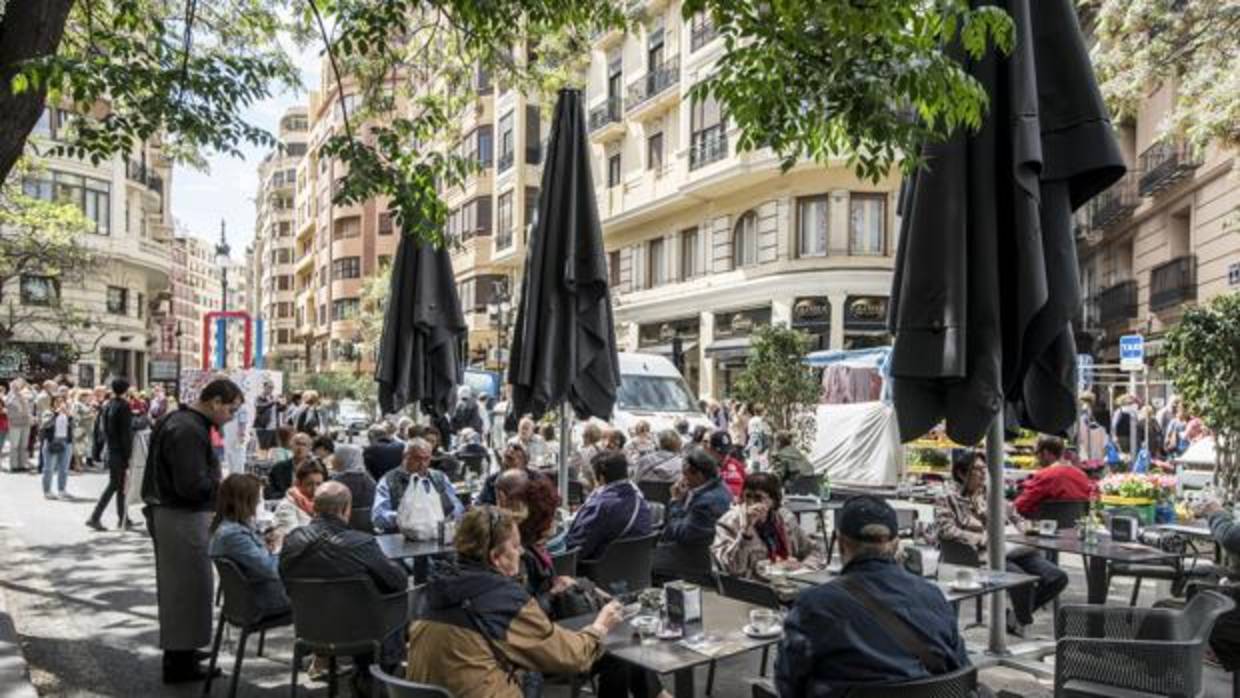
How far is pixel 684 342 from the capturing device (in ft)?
111

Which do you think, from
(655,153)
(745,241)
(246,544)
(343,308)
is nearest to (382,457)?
(246,544)

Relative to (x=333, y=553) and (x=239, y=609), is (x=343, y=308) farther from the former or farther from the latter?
(x=333, y=553)

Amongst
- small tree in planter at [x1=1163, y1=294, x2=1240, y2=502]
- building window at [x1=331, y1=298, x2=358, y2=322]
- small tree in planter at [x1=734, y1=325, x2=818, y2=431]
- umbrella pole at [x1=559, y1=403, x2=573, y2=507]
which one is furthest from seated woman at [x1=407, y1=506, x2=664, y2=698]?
building window at [x1=331, y1=298, x2=358, y2=322]

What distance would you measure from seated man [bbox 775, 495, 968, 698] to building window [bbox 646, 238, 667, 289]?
31873 millimetres

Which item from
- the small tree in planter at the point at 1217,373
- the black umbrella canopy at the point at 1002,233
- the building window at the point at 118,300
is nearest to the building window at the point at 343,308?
the building window at the point at 118,300

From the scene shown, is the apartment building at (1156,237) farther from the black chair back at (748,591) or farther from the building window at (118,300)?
the building window at (118,300)

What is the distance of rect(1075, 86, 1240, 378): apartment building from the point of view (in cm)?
2283

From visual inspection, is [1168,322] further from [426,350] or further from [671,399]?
[426,350]

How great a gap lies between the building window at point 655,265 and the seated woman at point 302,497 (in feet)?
91.8

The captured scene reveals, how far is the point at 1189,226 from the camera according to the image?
26.4 metres

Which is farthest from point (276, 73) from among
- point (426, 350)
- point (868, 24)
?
point (868, 24)

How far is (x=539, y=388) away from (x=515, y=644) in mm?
4306

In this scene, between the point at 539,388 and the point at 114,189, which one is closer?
the point at 539,388

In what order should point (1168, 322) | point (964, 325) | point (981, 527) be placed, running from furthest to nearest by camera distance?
point (1168, 322), point (981, 527), point (964, 325)
